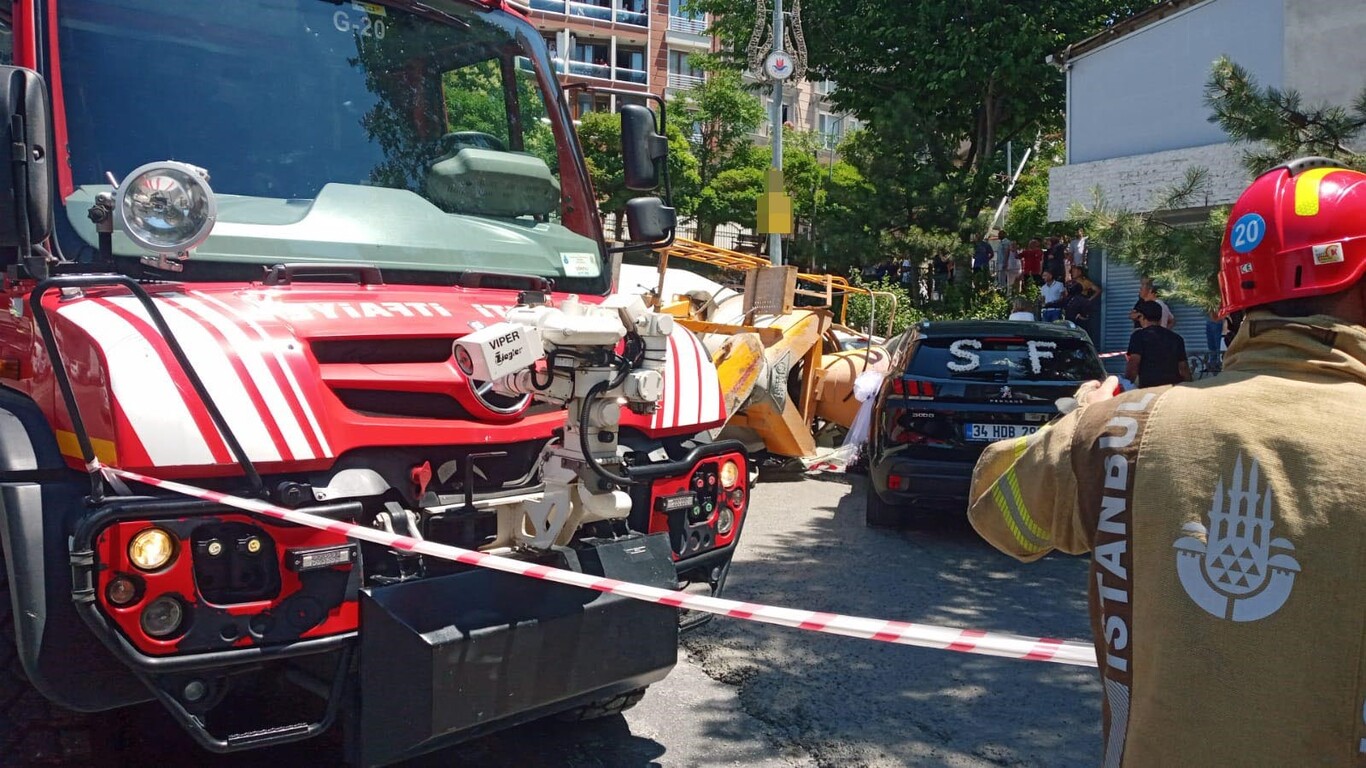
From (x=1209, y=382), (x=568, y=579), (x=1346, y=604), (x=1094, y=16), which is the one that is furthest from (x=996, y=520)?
(x=1094, y=16)

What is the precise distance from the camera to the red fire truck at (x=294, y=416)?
279 centimetres

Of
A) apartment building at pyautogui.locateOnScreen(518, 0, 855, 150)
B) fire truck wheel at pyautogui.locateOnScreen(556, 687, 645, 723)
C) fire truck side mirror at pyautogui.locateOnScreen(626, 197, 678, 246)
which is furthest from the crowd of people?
apartment building at pyautogui.locateOnScreen(518, 0, 855, 150)

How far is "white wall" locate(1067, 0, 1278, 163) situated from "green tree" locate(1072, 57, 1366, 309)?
Answer: 7.56 m

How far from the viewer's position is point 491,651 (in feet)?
10.0

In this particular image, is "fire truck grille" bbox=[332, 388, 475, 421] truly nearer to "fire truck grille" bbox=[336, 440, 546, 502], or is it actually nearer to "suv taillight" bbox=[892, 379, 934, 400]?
"fire truck grille" bbox=[336, 440, 546, 502]

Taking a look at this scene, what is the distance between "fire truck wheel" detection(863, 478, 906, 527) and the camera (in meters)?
8.38

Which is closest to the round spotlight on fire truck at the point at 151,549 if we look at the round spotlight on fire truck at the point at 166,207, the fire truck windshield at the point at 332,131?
the round spotlight on fire truck at the point at 166,207

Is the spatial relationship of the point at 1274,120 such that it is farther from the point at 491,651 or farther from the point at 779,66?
the point at 779,66

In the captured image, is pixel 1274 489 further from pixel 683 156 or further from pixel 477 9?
pixel 683 156

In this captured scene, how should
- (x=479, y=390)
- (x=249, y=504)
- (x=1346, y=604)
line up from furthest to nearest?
(x=479, y=390) < (x=249, y=504) < (x=1346, y=604)

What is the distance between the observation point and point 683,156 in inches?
1339

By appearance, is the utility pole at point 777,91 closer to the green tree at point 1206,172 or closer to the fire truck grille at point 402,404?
the green tree at point 1206,172

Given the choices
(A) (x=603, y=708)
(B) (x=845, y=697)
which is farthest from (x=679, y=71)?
(A) (x=603, y=708)

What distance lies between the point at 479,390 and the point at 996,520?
180 cm
